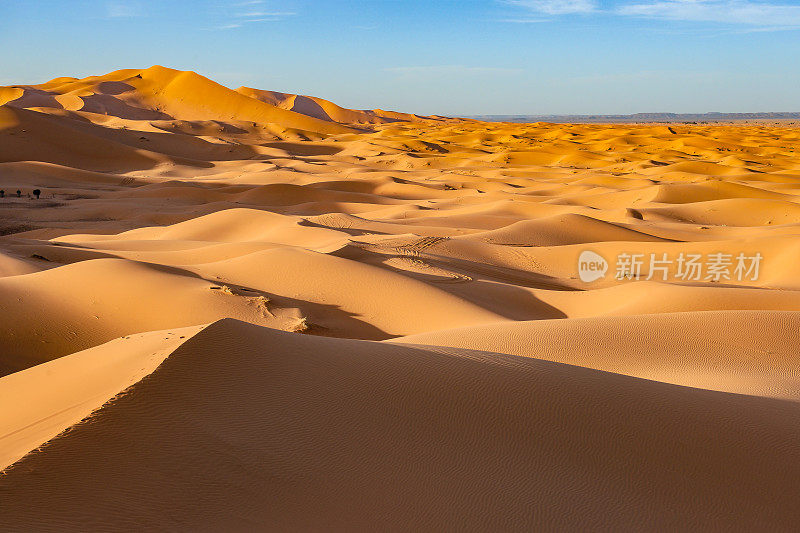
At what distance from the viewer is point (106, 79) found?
66.1m

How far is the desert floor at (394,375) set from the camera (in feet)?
8.50

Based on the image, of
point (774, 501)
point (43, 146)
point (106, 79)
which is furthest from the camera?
point (106, 79)

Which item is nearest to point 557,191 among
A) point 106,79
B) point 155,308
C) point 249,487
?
point 155,308

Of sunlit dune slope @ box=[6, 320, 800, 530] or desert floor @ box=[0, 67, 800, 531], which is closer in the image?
sunlit dune slope @ box=[6, 320, 800, 530]

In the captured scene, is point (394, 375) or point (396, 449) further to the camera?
point (394, 375)

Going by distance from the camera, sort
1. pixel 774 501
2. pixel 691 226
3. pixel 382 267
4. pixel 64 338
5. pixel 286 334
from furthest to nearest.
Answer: pixel 691 226
pixel 382 267
pixel 64 338
pixel 286 334
pixel 774 501

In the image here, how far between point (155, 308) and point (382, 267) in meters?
2.98

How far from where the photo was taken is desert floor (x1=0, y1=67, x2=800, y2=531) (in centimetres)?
259

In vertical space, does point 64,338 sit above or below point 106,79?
below

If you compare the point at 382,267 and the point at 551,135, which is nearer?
the point at 382,267

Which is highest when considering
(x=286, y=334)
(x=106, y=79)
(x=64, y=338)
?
(x=106, y=79)

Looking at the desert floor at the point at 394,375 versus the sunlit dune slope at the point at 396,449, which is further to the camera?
the desert floor at the point at 394,375

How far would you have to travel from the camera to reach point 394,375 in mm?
3666

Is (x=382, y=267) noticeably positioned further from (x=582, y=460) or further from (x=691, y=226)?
(x=691, y=226)
